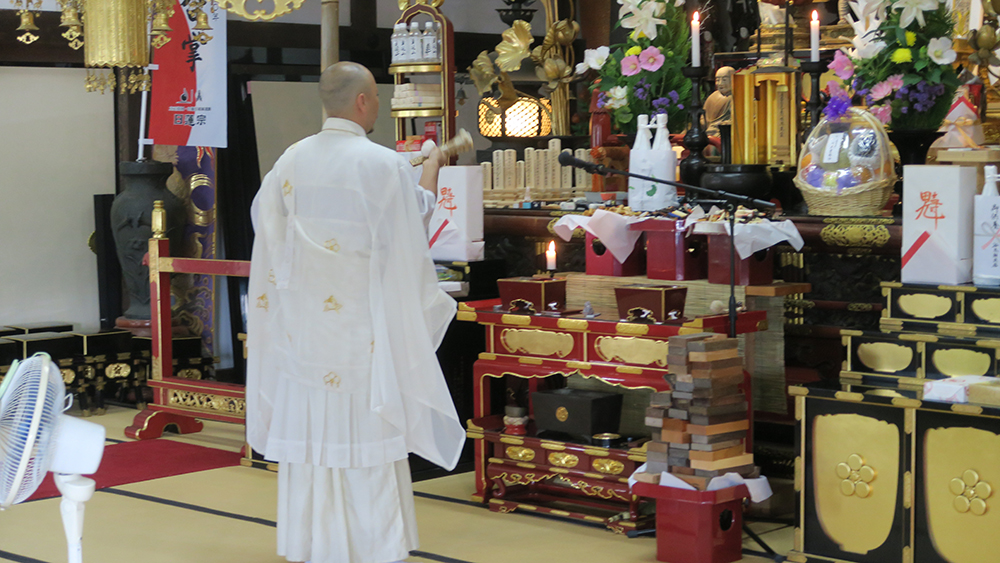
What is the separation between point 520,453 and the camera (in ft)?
13.9

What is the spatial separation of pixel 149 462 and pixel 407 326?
2109 millimetres

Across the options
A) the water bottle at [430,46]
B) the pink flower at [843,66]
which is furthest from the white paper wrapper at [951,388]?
the water bottle at [430,46]

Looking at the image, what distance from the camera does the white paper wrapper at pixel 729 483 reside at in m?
3.53

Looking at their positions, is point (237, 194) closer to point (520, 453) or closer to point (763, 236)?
point (520, 453)

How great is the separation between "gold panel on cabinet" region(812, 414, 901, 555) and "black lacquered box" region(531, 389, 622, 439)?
881 mm

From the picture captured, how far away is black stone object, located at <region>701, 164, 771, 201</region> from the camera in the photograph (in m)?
4.30

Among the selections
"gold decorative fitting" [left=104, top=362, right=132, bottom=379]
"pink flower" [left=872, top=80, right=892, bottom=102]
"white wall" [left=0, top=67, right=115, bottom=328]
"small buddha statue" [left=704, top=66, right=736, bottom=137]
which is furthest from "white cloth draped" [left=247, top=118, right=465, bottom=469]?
"white wall" [left=0, top=67, right=115, bottom=328]

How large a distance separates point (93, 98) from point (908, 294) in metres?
4.78

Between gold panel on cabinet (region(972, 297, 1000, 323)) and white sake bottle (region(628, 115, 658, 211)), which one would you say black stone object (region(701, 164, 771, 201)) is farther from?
gold panel on cabinet (region(972, 297, 1000, 323))

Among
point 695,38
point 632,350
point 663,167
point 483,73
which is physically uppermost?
point 483,73

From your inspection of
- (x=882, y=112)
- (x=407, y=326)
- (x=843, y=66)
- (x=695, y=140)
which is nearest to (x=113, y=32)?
(x=407, y=326)

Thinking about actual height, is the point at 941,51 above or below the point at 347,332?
above

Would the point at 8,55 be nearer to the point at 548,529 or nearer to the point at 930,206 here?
the point at 548,529

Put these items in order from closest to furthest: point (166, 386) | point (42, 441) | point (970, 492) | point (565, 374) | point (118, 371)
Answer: point (42, 441), point (970, 492), point (565, 374), point (166, 386), point (118, 371)
